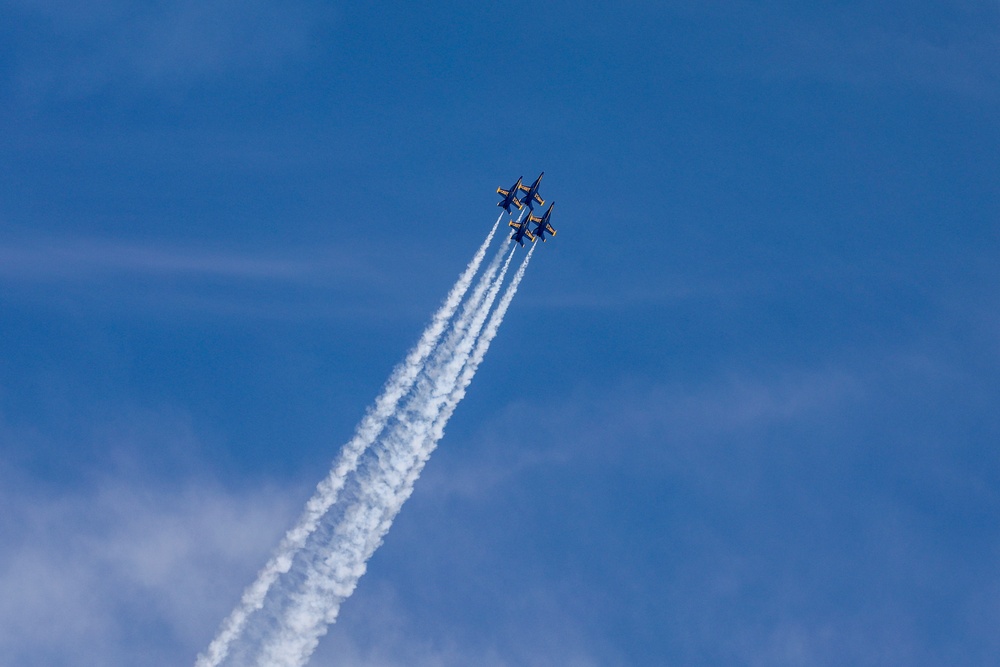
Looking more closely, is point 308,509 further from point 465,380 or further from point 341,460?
point 465,380

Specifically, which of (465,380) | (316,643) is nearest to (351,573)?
(316,643)

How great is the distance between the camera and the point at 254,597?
93.2 metres

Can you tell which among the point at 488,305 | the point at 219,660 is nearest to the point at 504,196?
the point at 488,305

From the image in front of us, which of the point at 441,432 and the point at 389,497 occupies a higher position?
the point at 441,432

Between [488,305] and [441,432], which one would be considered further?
[488,305]

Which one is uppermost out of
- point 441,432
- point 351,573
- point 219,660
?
point 441,432

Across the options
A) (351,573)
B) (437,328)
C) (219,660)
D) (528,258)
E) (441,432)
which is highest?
(528,258)

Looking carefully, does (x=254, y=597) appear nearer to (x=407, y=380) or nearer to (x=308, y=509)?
(x=308, y=509)

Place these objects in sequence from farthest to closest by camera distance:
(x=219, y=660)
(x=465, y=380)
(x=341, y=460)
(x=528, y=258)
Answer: (x=528, y=258), (x=465, y=380), (x=341, y=460), (x=219, y=660)

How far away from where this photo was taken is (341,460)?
325ft

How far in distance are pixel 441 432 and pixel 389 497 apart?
26.3ft

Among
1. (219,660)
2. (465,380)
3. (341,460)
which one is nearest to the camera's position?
(219,660)

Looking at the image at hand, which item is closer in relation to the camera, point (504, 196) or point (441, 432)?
point (441, 432)

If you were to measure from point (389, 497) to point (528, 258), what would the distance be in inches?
1348
